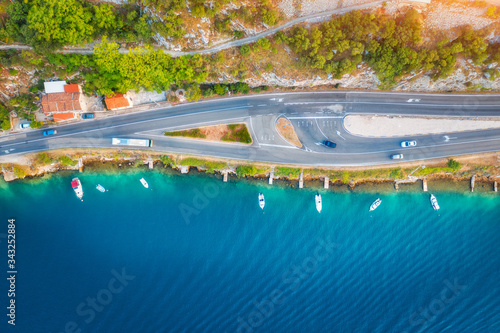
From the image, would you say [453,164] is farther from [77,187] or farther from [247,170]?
[77,187]

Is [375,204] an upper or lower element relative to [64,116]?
lower

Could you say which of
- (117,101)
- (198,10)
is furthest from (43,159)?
(198,10)

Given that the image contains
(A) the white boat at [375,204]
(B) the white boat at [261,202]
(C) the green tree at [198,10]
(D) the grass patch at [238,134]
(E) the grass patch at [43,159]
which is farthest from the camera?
(A) the white boat at [375,204]

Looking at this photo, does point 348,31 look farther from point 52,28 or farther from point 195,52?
point 52,28

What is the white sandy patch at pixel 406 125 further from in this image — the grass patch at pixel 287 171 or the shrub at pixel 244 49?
the shrub at pixel 244 49

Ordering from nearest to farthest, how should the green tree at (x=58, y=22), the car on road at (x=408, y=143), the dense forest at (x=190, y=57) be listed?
the green tree at (x=58, y=22)
the dense forest at (x=190, y=57)
the car on road at (x=408, y=143)

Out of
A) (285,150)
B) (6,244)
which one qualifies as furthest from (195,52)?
(6,244)

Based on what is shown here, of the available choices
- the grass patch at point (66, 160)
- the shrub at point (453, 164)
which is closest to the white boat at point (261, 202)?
the shrub at point (453, 164)

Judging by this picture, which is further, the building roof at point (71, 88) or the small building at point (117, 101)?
the small building at point (117, 101)
